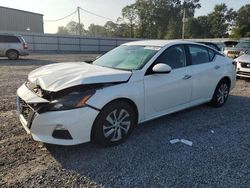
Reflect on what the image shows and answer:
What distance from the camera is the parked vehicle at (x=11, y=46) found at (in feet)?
54.5

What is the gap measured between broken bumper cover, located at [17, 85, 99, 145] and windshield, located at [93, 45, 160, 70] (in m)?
1.24

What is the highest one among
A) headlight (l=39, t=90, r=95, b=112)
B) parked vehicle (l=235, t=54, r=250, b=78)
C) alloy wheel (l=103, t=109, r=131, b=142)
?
parked vehicle (l=235, t=54, r=250, b=78)

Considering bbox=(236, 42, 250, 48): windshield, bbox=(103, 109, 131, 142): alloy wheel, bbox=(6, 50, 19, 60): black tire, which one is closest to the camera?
bbox=(103, 109, 131, 142): alloy wheel

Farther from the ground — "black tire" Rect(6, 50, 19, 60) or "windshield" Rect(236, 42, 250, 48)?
"windshield" Rect(236, 42, 250, 48)

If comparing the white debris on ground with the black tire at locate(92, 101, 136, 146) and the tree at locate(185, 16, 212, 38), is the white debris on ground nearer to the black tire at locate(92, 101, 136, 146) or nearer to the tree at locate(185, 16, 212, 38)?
the black tire at locate(92, 101, 136, 146)

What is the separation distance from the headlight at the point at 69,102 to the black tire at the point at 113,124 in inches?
13.7

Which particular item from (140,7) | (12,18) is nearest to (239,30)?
(12,18)

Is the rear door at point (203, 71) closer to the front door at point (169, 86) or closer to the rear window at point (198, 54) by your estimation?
the rear window at point (198, 54)

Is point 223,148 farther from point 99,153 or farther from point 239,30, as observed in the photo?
point 239,30

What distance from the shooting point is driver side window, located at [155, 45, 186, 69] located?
14.8ft

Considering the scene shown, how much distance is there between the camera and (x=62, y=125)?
3.29m

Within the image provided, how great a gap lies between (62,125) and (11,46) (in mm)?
15512

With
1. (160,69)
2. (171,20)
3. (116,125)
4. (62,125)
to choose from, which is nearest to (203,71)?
(160,69)

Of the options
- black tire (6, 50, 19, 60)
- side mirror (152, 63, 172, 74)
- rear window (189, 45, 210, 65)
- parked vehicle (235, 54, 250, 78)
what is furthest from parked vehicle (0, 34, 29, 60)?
side mirror (152, 63, 172, 74)
